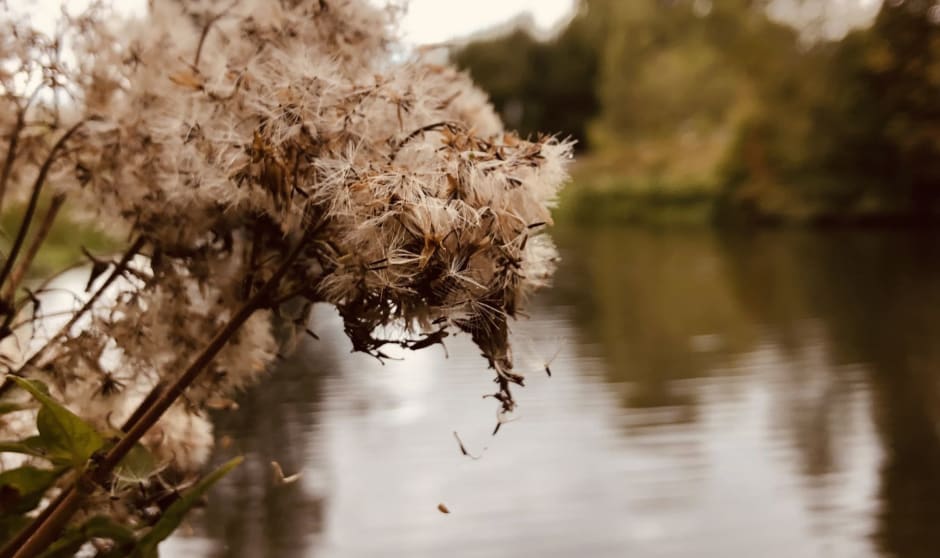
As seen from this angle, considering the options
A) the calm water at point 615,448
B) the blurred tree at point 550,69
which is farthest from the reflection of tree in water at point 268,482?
the blurred tree at point 550,69

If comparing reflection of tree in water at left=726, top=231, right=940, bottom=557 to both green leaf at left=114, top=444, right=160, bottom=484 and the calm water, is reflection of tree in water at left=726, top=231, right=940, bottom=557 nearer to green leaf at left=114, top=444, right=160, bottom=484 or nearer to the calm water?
the calm water

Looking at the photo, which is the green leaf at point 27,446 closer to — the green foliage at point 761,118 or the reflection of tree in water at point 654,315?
the reflection of tree in water at point 654,315

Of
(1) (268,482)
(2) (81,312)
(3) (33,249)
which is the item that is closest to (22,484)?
(2) (81,312)

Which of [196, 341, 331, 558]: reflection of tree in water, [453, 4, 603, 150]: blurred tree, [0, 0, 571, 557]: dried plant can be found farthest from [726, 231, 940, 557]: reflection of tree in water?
[453, 4, 603, 150]: blurred tree

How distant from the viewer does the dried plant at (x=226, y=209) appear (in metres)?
0.68

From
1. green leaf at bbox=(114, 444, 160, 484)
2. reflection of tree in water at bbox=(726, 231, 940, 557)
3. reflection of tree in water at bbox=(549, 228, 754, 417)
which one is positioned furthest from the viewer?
reflection of tree in water at bbox=(549, 228, 754, 417)

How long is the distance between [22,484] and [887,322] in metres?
6.26

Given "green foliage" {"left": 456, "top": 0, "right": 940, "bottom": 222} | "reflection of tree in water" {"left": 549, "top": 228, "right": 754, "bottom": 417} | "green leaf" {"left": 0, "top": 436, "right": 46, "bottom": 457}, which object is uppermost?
"green foliage" {"left": 456, "top": 0, "right": 940, "bottom": 222}

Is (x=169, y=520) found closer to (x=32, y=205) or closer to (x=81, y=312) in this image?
(x=81, y=312)

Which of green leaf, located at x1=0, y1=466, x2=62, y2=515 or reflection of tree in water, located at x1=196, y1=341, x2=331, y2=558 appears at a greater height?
green leaf, located at x1=0, y1=466, x2=62, y2=515

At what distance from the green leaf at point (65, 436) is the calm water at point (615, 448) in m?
0.31

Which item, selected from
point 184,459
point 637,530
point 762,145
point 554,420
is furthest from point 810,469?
point 762,145

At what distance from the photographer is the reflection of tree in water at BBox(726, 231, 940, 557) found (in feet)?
9.31

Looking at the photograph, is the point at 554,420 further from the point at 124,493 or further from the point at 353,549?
the point at 124,493
